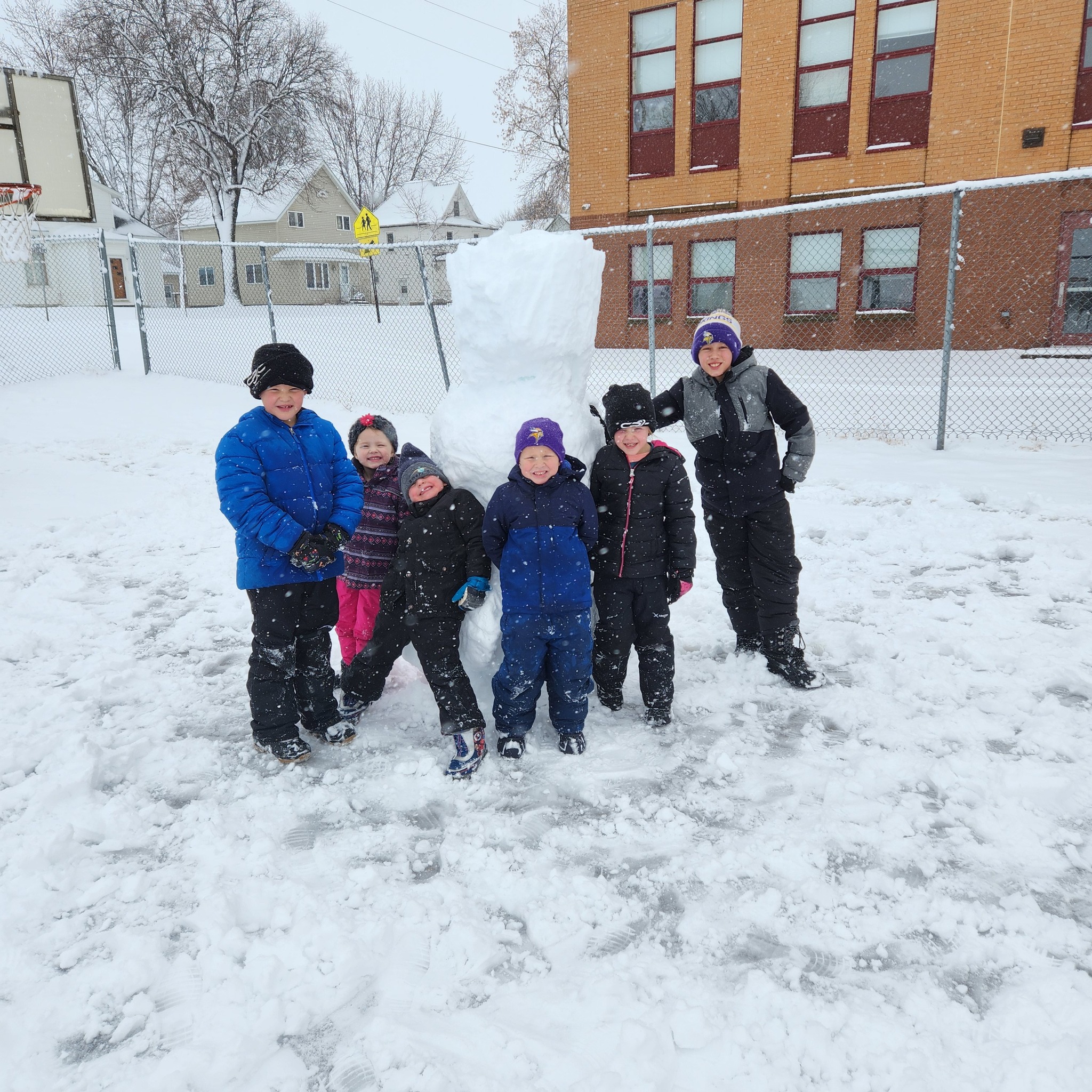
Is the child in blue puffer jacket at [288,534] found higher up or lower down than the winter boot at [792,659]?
higher up

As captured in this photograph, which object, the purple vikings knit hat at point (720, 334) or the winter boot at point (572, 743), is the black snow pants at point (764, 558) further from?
the winter boot at point (572, 743)

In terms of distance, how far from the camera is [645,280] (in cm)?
1540

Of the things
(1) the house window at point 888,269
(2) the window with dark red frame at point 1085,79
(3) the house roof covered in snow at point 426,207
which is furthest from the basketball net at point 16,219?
(3) the house roof covered in snow at point 426,207

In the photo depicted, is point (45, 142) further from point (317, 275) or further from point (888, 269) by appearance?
point (317, 275)

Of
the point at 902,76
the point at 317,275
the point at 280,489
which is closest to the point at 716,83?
the point at 902,76

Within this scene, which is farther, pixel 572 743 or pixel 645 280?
pixel 645 280

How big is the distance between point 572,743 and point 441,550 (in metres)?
0.93

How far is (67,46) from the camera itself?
27.7 m

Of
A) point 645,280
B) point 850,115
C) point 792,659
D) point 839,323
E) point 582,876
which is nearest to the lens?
point 582,876

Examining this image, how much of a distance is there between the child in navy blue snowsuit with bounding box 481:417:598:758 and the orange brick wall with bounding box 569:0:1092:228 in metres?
13.2

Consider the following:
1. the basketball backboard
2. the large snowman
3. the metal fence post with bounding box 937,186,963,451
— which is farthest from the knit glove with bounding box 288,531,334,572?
the basketball backboard

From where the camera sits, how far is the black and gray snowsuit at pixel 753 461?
11.6 feet

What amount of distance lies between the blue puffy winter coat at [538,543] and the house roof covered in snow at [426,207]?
42238 mm

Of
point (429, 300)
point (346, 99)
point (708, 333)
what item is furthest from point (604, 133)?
point (346, 99)
